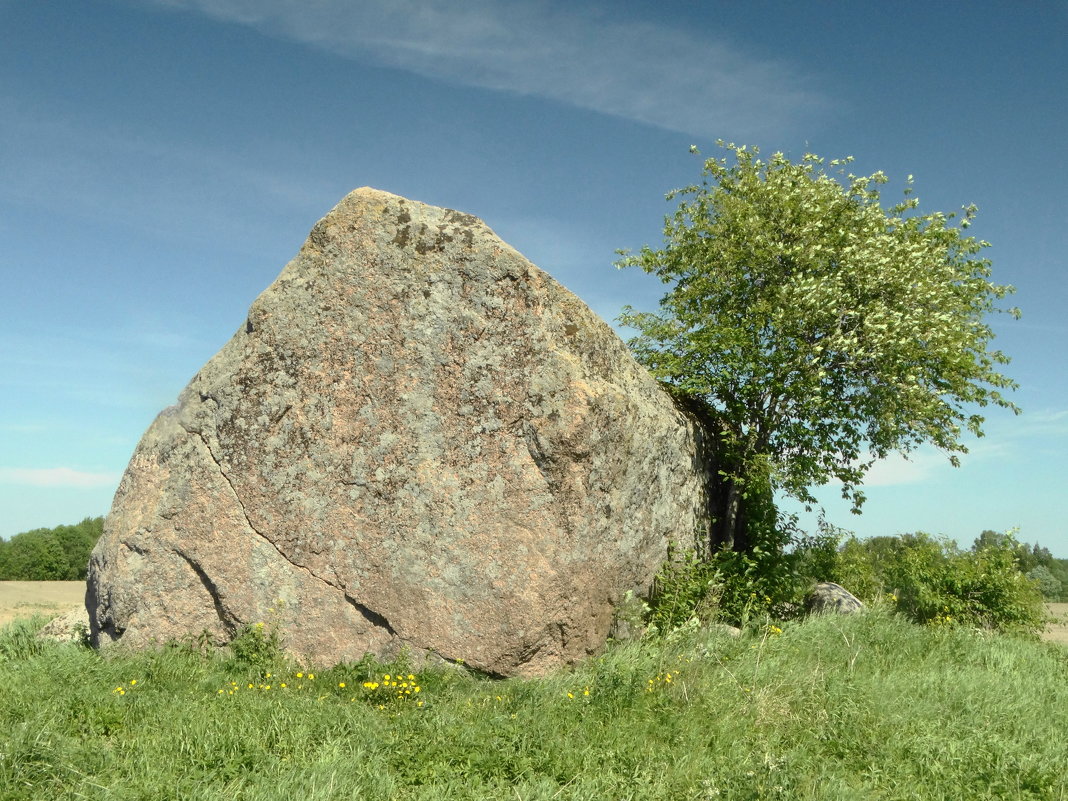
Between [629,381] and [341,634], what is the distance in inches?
175

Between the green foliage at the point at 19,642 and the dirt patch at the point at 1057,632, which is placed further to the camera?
the dirt patch at the point at 1057,632

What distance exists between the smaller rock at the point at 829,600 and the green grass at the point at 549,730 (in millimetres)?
3980

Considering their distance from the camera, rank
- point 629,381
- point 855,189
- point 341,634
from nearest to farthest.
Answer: point 341,634 → point 629,381 → point 855,189

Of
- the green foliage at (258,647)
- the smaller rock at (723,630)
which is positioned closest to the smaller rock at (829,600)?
the smaller rock at (723,630)

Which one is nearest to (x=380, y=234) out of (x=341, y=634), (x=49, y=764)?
(x=341, y=634)

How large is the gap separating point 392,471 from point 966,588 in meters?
10.3

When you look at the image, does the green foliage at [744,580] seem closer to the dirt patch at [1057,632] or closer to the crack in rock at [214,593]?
the dirt patch at [1057,632]

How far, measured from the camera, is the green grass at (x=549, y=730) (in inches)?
234

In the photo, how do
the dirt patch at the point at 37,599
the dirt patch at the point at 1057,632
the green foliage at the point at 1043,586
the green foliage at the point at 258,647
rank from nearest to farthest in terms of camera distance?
1. the green foliage at the point at 258,647
2. the dirt patch at the point at 1057,632
3. the green foliage at the point at 1043,586
4. the dirt patch at the point at 37,599

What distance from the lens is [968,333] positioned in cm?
1380

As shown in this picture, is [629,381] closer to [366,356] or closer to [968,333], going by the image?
[366,356]

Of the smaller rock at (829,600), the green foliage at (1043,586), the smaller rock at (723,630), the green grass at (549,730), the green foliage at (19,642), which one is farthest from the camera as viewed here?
the green foliage at (1043,586)

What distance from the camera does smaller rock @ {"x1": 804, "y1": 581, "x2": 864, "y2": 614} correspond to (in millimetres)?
13242

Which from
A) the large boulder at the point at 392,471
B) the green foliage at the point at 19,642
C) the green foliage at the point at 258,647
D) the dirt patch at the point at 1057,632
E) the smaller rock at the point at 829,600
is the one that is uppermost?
the large boulder at the point at 392,471
